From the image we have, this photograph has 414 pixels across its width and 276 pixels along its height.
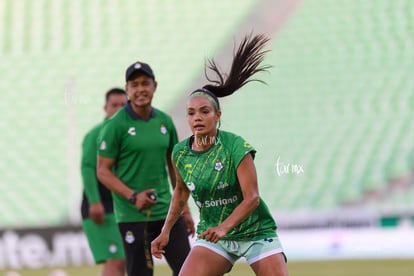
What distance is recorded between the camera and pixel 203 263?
6160 mm

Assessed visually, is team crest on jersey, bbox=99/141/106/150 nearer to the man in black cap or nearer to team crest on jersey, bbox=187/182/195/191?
the man in black cap

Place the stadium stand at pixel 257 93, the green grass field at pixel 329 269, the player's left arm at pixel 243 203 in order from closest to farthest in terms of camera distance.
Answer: the player's left arm at pixel 243 203
the green grass field at pixel 329 269
the stadium stand at pixel 257 93

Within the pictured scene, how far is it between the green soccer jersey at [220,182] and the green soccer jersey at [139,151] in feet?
4.50

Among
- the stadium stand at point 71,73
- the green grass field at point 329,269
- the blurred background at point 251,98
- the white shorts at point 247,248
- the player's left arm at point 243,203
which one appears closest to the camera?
the player's left arm at point 243,203

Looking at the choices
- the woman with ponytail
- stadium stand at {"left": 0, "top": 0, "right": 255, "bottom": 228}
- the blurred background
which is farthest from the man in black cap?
stadium stand at {"left": 0, "top": 0, "right": 255, "bottom": 228}

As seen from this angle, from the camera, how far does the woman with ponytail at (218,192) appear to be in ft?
20.1

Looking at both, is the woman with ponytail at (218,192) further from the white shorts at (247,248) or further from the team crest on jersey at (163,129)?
the team crest on jersey at (163,129)

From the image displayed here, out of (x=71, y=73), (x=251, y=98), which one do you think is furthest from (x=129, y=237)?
(x=71, y=73)

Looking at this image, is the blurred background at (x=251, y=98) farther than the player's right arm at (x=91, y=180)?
Yes

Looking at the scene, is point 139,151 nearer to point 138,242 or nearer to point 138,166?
point 138,166

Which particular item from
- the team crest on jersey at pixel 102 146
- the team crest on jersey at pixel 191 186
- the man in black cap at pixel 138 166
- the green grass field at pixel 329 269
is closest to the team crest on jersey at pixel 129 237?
the man in black cap at pixel 138 166

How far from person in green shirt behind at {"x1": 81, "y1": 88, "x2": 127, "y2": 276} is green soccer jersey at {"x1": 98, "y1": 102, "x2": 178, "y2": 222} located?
65.7 inches

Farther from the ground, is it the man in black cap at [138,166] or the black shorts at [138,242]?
the man in black cap at [138,166]

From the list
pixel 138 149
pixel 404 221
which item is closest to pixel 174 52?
pixel 404 221
